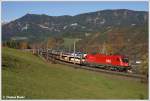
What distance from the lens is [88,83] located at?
55.8 feet

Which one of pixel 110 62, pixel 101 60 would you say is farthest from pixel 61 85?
pixel 101 60

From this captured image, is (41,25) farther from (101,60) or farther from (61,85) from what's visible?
(101,60)

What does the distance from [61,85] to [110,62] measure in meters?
13.5

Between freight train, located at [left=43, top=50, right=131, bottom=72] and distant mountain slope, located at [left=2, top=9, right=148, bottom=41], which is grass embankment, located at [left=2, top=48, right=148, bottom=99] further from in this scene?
freight train, located at [left=43, top=50, right=131, bottom=72]

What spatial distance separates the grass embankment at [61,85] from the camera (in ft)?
49.3

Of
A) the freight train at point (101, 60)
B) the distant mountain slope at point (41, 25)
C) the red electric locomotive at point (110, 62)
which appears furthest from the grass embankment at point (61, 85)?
the red electric locomotive at point (110, 62)

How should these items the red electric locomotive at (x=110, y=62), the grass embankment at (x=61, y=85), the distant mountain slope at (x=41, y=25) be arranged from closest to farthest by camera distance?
the grass embankment at (x=61, y=85), the distant mountain slope at (x=41, y=25), the red electric locomotive at (x=110, y=62)

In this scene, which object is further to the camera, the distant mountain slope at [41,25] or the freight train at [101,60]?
the freight train at [101,60]

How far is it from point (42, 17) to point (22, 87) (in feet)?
13.9

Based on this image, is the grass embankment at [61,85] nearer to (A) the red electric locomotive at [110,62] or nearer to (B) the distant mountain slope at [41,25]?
(B) the distant mountain slope at [41,25]

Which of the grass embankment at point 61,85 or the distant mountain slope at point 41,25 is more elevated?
the distant mountain slope at point 41,25

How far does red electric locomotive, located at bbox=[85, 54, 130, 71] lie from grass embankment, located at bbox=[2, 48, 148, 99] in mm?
9121

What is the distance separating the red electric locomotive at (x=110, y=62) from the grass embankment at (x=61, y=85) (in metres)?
9.12

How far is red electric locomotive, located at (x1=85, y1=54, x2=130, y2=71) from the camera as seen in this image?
27805 mm
